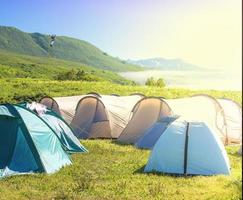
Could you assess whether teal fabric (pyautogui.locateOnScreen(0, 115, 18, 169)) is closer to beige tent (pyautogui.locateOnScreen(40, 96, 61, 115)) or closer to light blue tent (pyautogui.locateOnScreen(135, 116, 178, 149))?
light blue tent (pyautogui.locateOnScreen(135, 116, 178, 149))

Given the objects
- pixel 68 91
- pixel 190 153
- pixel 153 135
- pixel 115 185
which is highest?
pixel 68 91

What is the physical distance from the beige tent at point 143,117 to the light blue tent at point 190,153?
27.9 feet

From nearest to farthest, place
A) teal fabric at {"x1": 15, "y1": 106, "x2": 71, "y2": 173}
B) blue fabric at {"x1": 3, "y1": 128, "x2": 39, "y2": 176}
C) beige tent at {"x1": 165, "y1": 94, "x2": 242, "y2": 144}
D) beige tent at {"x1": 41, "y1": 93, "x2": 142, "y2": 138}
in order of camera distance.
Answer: blue fabric at {"x1": 3, "y1": 128, "x2": 39, "y2": 176} < teal fabric at {"x1": 15, "y1": 106, "x2": 71, "y2": 173} < beige tent at {"x1": 165, "y1": 94, "x2": 242, "y2": 144} < beige tent at {"x1": 41, "y1": 93, "x2": 142, "y2": 138}

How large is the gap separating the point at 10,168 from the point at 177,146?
557 cm

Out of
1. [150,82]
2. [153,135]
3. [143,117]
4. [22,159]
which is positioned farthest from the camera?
[150,82]

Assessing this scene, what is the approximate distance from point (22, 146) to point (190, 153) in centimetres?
560

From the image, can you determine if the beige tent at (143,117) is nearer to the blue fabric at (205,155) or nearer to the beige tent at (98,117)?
the beige tent at (98,117)

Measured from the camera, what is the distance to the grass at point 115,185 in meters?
13.2

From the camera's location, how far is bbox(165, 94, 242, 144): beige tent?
24.9 metres

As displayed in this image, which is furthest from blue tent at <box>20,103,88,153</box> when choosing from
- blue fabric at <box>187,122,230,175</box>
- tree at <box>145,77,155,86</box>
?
tree at <box>145,77,155,86</box>

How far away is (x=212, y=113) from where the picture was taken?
25047 millimetres

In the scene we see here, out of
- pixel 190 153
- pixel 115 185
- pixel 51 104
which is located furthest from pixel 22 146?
pixel 51 104

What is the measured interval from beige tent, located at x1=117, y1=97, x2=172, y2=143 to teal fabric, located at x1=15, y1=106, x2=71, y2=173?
7.81 meters

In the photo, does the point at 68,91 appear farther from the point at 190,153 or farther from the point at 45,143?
the point at 190,153
